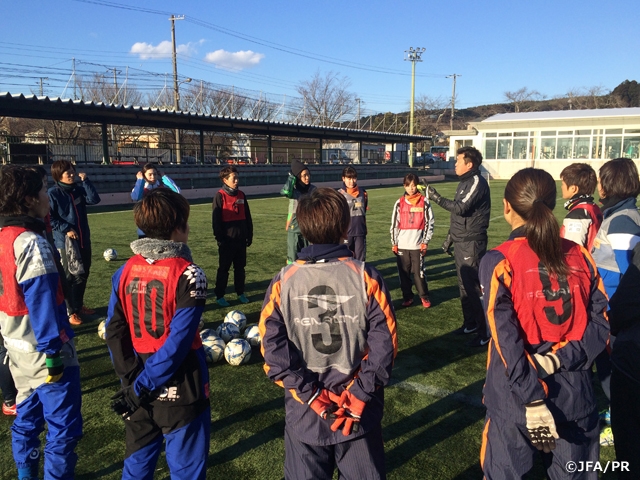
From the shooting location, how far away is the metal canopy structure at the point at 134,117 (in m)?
18.5

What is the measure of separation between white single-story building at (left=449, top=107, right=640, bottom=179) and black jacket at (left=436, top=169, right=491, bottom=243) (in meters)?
36.6

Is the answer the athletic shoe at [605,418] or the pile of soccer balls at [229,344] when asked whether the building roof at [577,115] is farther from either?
the pile of soccer balls at [229,344]

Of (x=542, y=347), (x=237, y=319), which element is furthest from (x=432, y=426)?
(x=237, y=319)

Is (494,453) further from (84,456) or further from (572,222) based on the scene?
(84,456)

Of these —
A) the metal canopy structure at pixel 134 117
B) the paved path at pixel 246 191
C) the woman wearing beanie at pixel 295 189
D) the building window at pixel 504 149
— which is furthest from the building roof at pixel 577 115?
the woman wearing beanie at pixel 295 189

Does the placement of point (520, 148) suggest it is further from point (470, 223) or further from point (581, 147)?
point (470, 223)

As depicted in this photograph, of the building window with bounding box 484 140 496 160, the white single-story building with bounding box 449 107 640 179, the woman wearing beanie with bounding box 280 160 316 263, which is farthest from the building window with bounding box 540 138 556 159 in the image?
the woman wearing beanie with bounding box 280 160 316 263

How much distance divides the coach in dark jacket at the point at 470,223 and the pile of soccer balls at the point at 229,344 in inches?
102

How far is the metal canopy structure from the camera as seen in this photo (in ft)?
60.8

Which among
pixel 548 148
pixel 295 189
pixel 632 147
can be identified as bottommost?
pixel 295 189

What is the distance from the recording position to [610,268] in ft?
10.8

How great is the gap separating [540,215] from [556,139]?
44.4 m

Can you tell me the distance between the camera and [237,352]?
475 centimetres

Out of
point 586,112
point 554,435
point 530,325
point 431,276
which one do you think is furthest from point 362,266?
point 586,112
